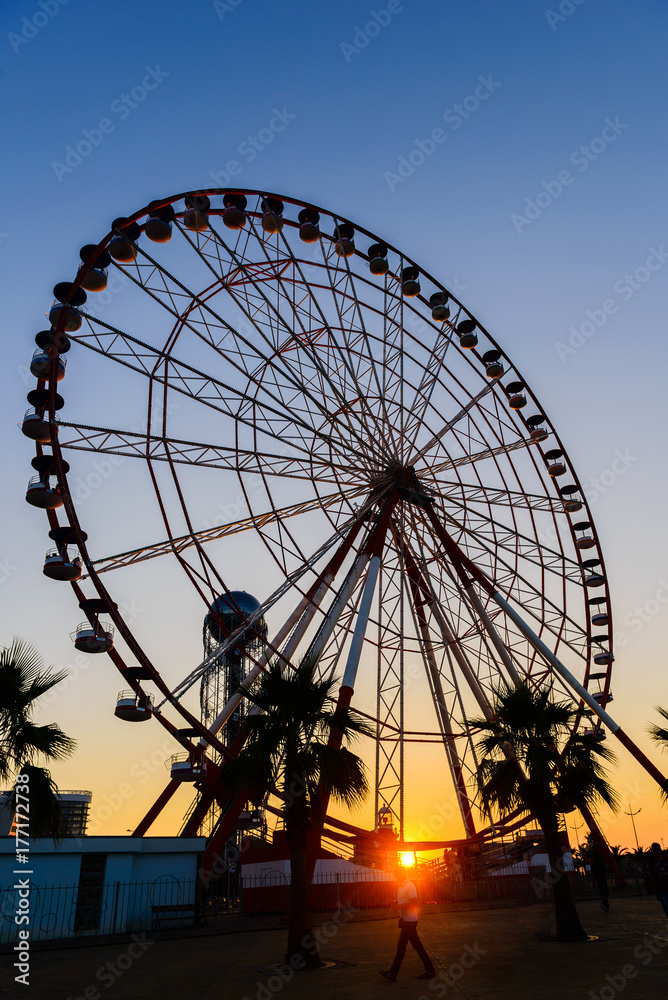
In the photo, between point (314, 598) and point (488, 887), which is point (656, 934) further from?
point (488, 887)

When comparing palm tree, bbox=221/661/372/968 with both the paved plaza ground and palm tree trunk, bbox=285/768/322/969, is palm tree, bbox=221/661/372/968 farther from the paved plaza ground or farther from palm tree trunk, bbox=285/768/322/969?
the paved plaza ground

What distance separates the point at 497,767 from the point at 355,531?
30.9ft

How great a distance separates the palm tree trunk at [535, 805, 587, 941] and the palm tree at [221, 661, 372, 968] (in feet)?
11.9

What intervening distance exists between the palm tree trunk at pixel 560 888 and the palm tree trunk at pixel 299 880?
4.47 m

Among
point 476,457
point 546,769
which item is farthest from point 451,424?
point 546,769

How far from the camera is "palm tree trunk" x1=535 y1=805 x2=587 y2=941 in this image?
41.6ft

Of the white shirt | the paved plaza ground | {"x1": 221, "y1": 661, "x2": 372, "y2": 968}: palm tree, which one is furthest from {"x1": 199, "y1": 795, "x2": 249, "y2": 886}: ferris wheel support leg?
the white shirt

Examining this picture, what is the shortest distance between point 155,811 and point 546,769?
36.0 ft

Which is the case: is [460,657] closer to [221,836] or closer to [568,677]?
[568,677]

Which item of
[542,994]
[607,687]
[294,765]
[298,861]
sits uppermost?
[607,687]

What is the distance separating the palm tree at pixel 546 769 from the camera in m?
13.0

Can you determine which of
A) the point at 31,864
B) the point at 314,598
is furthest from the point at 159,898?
the point at 314,598

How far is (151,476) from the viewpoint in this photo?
20.0 metres

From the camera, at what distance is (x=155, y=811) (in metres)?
19.0
